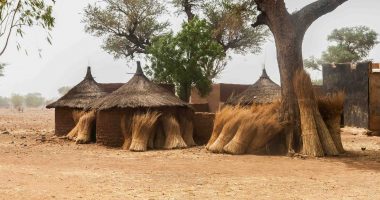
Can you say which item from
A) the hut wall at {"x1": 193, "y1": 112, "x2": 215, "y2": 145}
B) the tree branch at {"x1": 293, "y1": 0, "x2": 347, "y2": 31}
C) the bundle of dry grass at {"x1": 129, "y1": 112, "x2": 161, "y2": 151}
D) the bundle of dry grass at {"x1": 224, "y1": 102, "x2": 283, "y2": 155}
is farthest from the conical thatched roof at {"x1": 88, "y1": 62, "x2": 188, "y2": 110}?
the tree branch at {"x1": 293, "y1": 0, "x2": 347, "y2": 31}

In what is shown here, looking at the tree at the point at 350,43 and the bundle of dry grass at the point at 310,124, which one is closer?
the bundle of dry grass at the point at 310,124

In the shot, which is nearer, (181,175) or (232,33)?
(181,175)

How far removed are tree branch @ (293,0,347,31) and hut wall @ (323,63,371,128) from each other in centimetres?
605

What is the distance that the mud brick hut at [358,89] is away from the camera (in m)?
16.2

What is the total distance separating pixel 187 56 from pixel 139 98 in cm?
608

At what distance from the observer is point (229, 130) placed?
11.0m

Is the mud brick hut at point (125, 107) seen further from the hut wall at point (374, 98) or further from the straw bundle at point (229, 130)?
the hut wall at point (374, 98)

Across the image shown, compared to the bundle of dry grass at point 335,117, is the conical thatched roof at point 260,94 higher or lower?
higher

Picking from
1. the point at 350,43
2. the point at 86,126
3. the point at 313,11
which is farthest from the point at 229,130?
the point at 350,43

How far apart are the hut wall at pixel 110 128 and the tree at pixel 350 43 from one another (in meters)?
25.7

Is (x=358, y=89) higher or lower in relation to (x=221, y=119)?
higher

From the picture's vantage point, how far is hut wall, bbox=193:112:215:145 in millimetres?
13359

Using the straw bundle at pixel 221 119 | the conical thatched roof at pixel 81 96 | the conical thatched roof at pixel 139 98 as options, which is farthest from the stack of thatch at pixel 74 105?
the straw bundle at pixel 221 119

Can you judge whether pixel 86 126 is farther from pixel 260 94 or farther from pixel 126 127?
pixel 260 94
